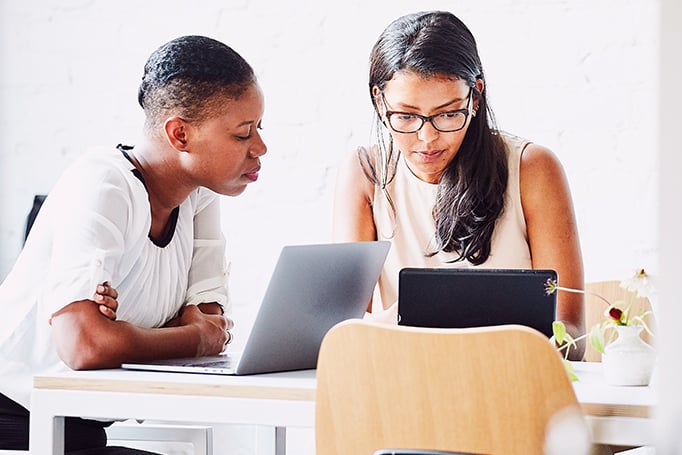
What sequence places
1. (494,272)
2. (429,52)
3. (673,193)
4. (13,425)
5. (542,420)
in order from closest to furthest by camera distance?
1. (673,193)
2. (542,420)
3. (494,272)
4. (13,425)
5. (429,52)

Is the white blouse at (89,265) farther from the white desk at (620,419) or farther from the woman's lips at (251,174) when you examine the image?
the white desk at (620,419)

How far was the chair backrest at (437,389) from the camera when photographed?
1.03 meters

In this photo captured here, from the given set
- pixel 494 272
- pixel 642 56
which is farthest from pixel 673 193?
pixel 642 56

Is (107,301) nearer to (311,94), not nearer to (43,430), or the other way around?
(43,430)

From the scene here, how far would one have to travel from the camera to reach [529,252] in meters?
2.13

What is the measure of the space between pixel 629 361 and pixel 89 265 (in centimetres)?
77

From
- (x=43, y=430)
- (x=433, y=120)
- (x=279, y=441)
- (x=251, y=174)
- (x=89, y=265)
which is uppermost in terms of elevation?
(x=433, y=120)

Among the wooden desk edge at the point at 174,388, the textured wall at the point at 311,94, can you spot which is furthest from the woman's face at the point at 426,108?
the wooden desk edge at the point at 174,388

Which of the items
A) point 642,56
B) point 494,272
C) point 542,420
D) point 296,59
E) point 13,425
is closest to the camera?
point 542,420

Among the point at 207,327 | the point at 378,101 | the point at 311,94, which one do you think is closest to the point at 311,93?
the point at 311,94

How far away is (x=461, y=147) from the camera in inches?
85.9

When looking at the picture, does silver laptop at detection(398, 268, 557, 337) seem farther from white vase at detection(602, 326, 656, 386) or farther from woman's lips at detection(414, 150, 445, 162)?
woman's lips at detection(414, 150, 445, 162)

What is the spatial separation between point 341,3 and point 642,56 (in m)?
0.77

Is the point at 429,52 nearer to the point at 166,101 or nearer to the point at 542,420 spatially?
the point at 166,101
